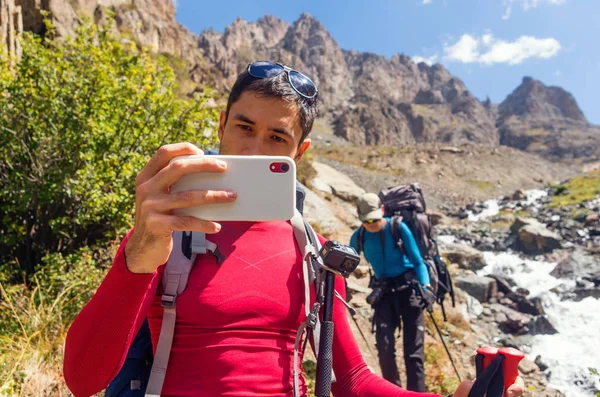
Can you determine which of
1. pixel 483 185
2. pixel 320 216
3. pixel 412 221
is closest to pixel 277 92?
pixel 412 221

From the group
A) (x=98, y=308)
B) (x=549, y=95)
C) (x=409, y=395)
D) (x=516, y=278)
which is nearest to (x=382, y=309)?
(x=409, y=395)

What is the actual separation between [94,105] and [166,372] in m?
5.32

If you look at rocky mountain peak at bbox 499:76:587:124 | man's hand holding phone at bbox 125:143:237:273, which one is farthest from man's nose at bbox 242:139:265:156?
rocky mountain peak at bbox 499:76:587:124

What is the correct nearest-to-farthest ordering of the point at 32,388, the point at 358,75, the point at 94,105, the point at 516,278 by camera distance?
the point at 32,388 → the point at 94,105 → the point at 516,278 → the point at 358,75

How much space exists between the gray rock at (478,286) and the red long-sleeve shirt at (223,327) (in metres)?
11.5

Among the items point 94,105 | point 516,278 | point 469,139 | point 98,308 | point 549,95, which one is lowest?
point 516,278

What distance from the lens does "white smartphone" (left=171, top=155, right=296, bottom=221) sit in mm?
1096

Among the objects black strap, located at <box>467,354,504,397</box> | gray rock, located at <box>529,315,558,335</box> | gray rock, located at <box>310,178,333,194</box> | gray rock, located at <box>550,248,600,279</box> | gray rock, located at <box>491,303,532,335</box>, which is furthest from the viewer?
gray rock, located at <box>310,178,333,194</box>

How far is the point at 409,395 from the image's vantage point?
1365 mm

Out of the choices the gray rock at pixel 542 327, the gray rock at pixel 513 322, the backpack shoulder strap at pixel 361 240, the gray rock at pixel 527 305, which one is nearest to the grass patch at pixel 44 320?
the backpack shoulder strap at pixel 361 240

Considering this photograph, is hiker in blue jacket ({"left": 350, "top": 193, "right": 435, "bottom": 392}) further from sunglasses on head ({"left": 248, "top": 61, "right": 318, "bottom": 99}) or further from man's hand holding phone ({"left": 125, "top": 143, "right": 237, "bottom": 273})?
man's hand holding phone ({"left": 125, "top": 143, "right": 237, "bottom": 273})

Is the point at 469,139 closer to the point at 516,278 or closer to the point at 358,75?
the point at 358,75

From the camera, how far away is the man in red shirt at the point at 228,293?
1.08 metres

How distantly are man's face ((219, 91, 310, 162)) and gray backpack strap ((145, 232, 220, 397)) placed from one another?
407mm
